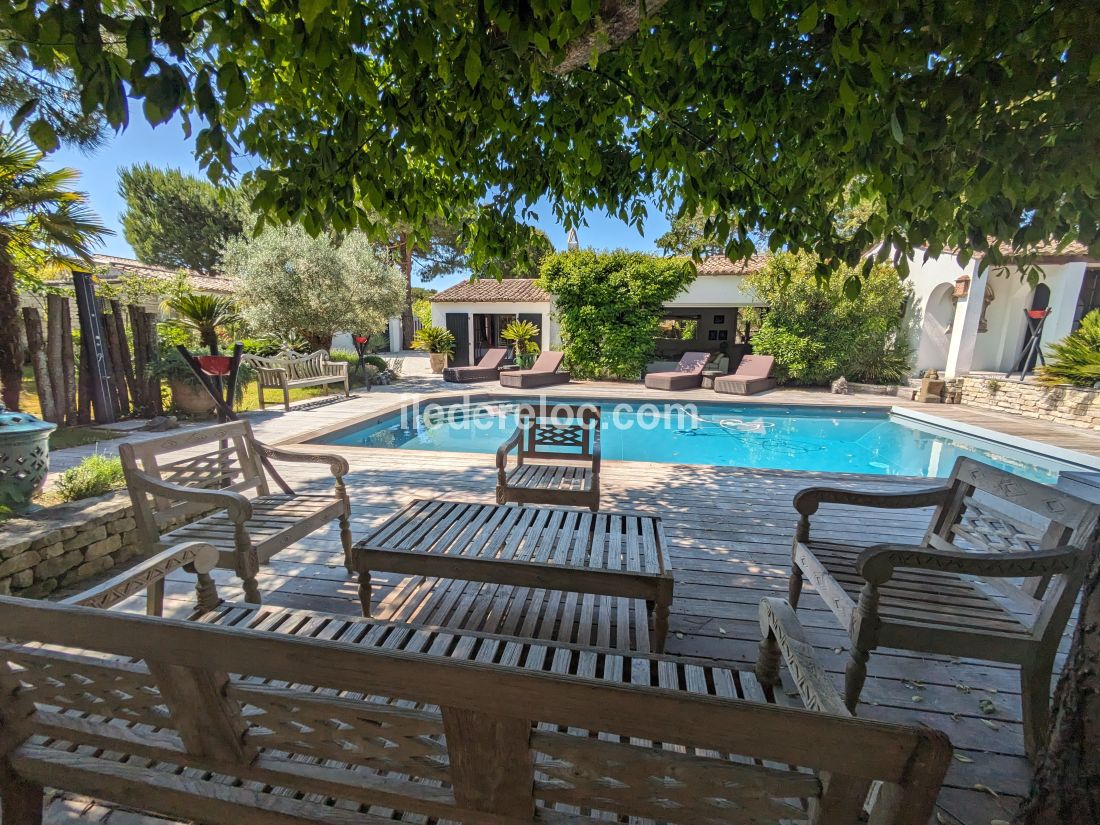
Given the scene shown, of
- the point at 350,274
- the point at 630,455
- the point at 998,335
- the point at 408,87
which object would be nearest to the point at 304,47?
the point at 408,87

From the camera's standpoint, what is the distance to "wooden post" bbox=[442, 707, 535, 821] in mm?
816

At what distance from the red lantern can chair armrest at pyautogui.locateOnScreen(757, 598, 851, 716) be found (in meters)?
7.80

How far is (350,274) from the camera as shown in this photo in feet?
41.5

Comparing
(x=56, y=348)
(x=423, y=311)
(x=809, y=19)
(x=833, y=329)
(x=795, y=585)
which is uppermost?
(x=809, y=19)

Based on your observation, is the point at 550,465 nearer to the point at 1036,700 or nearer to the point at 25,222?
the point at 1036,700

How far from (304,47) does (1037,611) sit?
3.33 metres

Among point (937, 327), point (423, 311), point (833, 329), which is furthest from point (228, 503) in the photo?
point (423, 311)

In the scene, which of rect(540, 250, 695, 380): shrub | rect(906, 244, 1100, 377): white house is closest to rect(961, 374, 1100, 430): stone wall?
rect(906, 244, 1100, 377): white house

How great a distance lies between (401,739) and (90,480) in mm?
3773

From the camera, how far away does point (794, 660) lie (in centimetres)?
119

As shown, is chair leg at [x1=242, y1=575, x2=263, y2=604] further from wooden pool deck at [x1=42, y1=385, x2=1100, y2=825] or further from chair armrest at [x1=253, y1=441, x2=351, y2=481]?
chair armrest at [x1=253, y1=441, x2=351, y2=481]

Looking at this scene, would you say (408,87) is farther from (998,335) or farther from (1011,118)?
(998,335)

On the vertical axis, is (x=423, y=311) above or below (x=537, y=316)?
above

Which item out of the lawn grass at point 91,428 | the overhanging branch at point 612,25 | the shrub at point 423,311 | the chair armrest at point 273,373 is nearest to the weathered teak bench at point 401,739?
the overhanging branch at point 612,25
